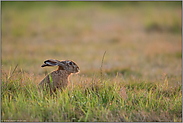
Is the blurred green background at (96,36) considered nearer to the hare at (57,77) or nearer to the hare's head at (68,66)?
the hare's head at (68,66)

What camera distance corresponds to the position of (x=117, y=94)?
12.5 ft

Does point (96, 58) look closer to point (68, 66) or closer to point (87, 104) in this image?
point (68, 66)

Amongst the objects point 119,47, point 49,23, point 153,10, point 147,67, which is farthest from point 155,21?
point 147,67

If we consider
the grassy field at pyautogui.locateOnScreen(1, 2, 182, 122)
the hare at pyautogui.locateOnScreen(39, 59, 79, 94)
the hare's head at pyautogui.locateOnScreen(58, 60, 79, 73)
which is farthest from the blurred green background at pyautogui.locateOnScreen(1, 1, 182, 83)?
the hare at pyautogui.locateOnScreen(39, 59, 79, 94)

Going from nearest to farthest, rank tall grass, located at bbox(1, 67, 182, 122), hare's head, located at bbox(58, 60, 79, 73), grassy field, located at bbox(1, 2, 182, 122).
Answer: tall grass, located at bbox(1, 67, 182, 122), grassy field, located at bbox(1, 2, 182, 122), hare's head, located at bbox(58, 60, 79, 73)

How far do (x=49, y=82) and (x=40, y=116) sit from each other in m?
0.90

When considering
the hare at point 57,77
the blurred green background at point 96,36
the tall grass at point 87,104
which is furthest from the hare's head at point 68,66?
the blurred green background at point 96,36

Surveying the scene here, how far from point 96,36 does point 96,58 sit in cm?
458

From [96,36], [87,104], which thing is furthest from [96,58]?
[87,104]

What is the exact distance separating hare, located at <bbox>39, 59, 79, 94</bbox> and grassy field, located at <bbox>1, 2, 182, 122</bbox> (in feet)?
0.49

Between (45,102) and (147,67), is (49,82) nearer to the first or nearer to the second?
(45,102)

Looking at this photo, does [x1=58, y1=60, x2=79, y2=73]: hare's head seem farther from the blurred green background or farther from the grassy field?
the blurred green background

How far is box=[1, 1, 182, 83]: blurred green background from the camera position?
Answer: 26.9 ft

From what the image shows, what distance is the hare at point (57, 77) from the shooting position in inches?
160
